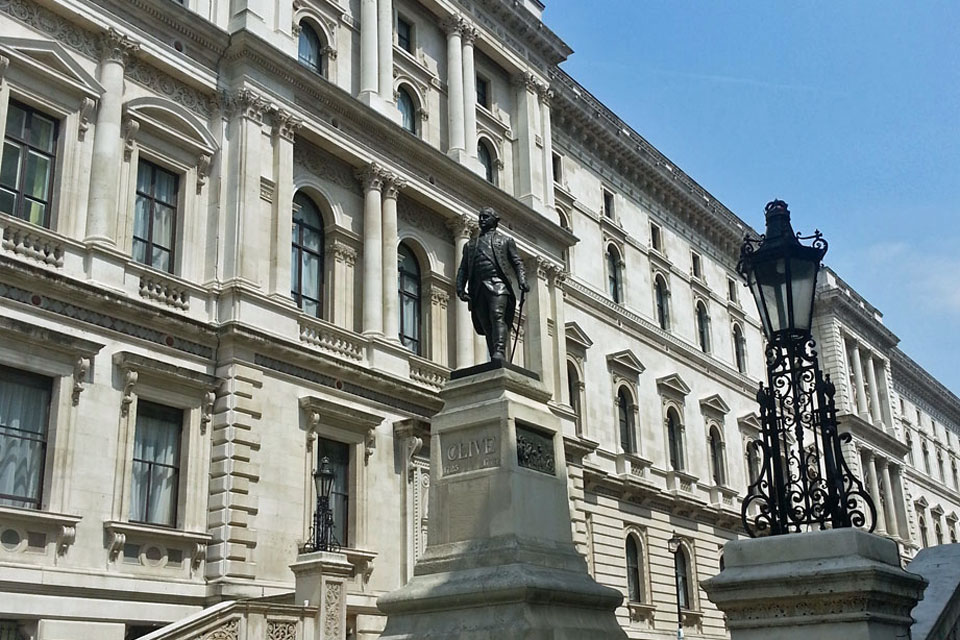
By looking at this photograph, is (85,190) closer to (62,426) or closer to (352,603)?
(62,426)

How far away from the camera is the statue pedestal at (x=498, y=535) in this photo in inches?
449

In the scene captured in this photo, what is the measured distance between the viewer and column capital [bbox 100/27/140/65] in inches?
826

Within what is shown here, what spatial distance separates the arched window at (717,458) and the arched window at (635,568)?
777 centimetres

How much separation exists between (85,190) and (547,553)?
12.6m

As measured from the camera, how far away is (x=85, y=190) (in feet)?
65.7

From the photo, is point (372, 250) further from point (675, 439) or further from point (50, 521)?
point (675, 439)

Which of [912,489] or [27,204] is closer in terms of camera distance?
[27,204]

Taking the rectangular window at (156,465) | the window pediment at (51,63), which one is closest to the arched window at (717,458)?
the rectangular window at (156,465)

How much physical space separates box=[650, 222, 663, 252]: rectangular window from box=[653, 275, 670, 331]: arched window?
53.9 inches

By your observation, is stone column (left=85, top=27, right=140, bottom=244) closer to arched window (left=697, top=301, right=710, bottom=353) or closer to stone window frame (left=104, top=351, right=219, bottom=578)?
stone window frame (left=104, top=351, right=219, bottom=578)

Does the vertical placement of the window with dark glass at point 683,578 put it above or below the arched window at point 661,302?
below

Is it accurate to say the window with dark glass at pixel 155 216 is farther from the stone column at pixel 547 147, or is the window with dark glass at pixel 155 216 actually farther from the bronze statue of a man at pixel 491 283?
the stone column at pixel 547 147

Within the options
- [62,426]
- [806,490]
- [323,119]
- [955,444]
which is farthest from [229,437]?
[955,444]

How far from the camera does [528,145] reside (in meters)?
33.5
